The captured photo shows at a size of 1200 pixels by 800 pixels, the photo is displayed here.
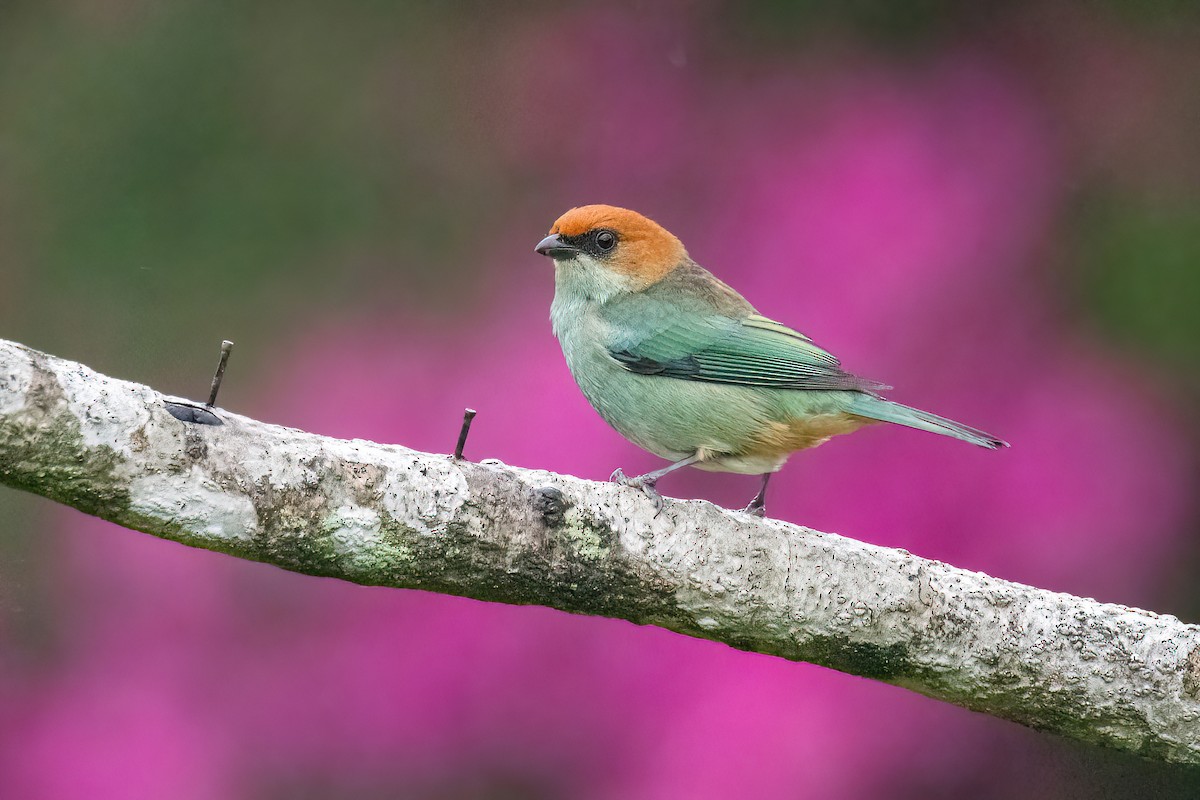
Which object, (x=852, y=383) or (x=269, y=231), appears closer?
(x=852, y=383)

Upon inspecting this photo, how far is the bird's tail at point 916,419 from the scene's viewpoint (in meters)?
2.78

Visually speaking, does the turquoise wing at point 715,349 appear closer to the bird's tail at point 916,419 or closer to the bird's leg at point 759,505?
the bird's tail at point 916,419

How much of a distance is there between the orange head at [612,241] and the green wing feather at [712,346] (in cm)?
7

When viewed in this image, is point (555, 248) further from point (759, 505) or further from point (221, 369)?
point (221, 369)

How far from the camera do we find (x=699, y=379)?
3.11 m

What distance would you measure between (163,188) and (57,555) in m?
1.49

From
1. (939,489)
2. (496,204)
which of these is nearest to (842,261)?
(939,489)

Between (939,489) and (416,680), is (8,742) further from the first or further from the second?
(939,489)

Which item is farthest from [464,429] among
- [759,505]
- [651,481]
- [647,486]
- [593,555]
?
[759,505]

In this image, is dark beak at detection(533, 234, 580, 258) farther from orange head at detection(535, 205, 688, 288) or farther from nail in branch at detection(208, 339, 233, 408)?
nail in branch at detection(208, 339, 233, 408)

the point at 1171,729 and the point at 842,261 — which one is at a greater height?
the point at 842,261

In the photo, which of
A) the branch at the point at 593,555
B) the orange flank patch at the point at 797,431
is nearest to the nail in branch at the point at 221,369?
the branch at the point at 593,555

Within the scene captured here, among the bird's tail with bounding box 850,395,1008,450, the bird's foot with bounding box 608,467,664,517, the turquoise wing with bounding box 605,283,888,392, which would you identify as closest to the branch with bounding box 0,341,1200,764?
the bird's foot with bounding box 608,467,664,517

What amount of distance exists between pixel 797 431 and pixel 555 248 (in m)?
0.74
